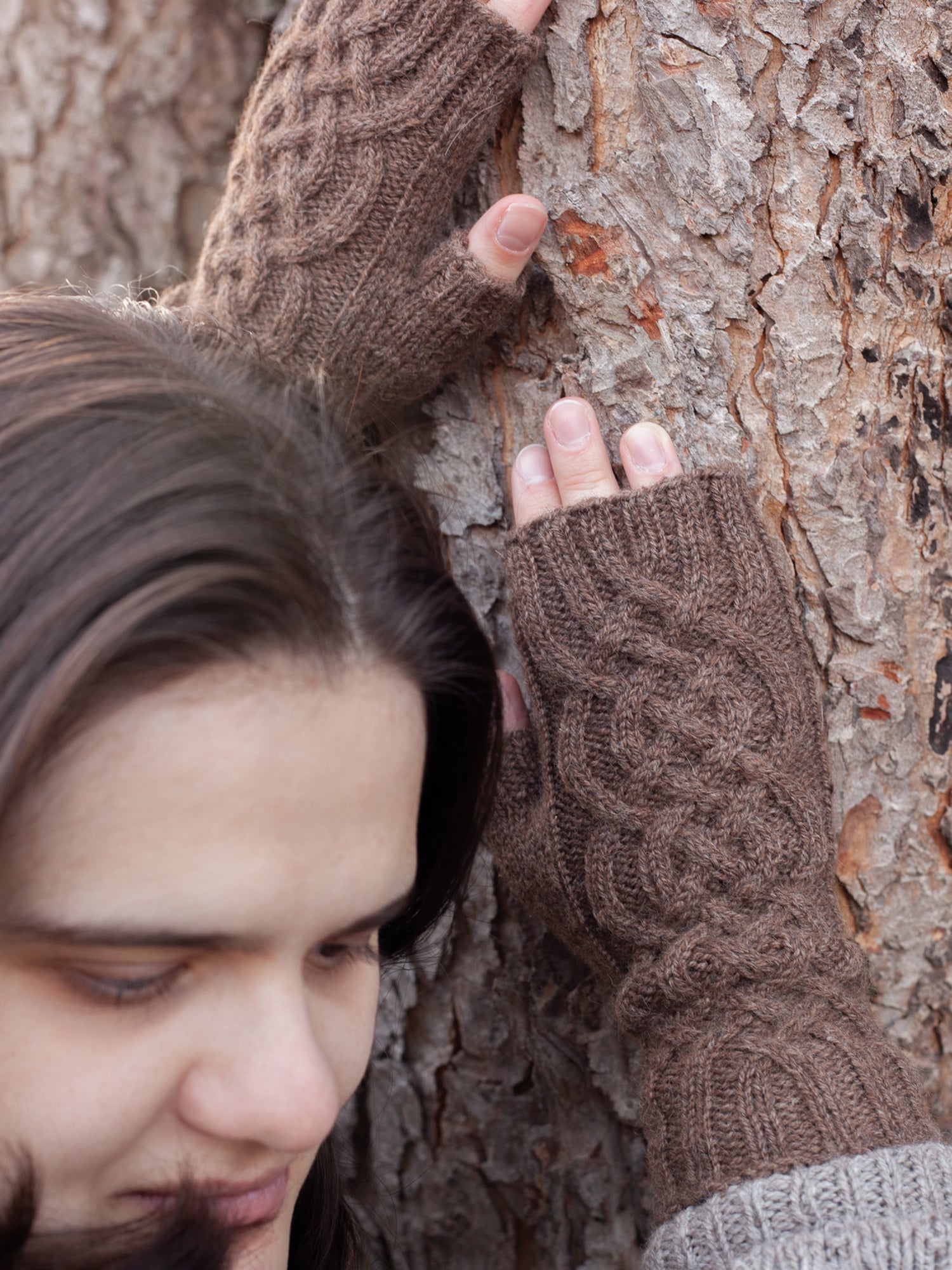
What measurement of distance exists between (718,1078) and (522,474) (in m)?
0.67

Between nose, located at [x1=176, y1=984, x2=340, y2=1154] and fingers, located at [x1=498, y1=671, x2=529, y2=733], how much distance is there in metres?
0.44

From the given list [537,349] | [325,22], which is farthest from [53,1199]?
[325,22]

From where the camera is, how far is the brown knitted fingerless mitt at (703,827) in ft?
3.51

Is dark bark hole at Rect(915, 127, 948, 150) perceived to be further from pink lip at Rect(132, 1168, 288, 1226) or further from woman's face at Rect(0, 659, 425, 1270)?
pink lip at Rect(132, 1168, 288, 1226)

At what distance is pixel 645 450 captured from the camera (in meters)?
1.17

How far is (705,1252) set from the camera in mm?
1038

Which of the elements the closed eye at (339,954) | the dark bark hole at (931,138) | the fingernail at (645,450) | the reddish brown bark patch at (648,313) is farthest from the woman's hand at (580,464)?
the dark bark hole at (931,138)

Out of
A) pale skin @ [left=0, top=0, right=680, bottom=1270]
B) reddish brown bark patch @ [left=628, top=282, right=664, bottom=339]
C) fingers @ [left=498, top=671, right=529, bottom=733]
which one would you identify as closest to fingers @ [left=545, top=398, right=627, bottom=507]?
reddish brown bark patch @ [left=628, top=282, right=664, bottom=339]

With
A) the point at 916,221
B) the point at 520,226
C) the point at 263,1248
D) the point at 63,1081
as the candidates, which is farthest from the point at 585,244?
the point at 263,1248

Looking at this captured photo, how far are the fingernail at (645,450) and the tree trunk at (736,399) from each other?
0.19 feet

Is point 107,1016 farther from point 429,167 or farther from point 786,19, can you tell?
point 786,19

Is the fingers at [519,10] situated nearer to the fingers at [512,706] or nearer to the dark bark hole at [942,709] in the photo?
the fingers at [512,706]

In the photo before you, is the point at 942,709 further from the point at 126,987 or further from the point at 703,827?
the point at 126,987

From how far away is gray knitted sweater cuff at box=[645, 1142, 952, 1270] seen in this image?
0.96 metres
